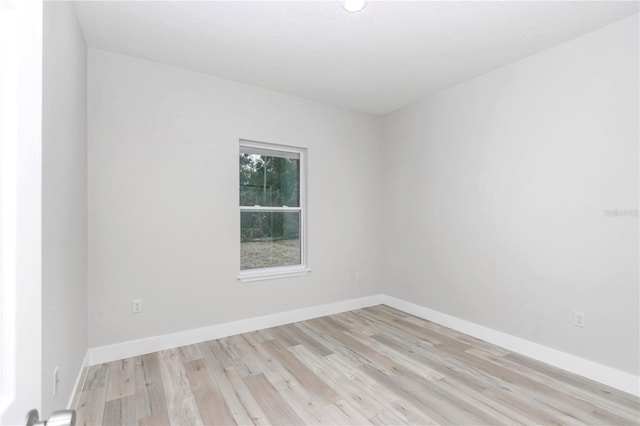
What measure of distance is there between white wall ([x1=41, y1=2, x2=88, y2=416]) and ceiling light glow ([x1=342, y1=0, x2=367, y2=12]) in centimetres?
167

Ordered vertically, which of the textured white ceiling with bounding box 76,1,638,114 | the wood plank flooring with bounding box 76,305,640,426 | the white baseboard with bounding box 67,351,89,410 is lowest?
the wood plank flooring with bounding box 76,305,640,426

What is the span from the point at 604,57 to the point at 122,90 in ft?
12.9

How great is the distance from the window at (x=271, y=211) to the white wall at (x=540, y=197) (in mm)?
1466

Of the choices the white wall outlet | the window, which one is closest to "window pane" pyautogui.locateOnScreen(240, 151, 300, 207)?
the window

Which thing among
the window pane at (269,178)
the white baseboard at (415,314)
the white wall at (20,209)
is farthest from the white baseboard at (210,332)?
the white wall at (20,209)

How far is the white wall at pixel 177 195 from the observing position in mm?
2750

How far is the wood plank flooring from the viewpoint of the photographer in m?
2.00

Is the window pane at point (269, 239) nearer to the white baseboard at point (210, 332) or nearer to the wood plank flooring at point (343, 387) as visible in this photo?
the white baseboard at point (210, 332)

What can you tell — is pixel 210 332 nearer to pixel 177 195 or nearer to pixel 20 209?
pixel 177 195

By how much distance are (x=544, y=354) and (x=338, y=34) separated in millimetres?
3185

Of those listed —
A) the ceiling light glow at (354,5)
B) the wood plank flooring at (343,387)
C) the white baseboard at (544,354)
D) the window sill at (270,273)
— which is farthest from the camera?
the window sill at (270,273)

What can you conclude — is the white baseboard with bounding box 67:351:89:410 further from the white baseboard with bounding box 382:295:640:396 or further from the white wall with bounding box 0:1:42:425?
the white baseboard with bounding box 382:295:640:396

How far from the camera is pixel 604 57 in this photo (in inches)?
95.1

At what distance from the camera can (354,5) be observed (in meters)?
2.16
